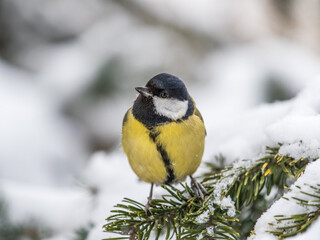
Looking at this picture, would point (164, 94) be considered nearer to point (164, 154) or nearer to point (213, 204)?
point (164, 154)

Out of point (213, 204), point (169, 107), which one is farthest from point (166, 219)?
point (169, 107)

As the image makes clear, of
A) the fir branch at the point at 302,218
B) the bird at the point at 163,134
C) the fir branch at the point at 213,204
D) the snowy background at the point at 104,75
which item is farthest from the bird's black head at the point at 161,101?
the fir branch at the point at 302,218

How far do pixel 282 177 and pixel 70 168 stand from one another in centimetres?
229

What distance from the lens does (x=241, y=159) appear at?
4.68 ft

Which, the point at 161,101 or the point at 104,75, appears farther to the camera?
the point at 104,75

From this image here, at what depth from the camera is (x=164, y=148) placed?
1533 millimetres

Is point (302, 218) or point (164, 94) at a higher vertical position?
point (164, 94)

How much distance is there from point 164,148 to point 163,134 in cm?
6

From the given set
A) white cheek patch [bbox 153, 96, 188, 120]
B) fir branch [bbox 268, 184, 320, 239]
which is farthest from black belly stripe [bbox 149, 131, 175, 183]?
fir branch [bbox 268, 184, 320, 239]

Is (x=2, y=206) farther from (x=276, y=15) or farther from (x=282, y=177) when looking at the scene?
(x=276, y=15)

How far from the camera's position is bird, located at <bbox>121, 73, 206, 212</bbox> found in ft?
5.06

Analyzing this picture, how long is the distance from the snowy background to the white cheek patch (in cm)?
24

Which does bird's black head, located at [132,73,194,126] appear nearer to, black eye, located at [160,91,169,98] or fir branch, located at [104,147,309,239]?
black eye, located at [160,91,169,98]

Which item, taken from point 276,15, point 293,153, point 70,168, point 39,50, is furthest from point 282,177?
point 276,15
